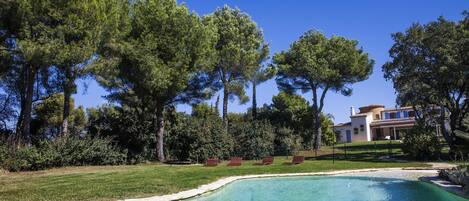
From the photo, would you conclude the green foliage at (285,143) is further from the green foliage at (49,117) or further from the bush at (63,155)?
the green foliage at (49,117)

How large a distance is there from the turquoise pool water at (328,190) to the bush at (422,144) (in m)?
9.74

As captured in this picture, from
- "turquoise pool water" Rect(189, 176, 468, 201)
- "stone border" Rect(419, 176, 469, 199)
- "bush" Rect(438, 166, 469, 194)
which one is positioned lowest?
"turquoise pool water" Rect(189, 176, 468, 201)

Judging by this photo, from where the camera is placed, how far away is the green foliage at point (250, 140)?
108ft

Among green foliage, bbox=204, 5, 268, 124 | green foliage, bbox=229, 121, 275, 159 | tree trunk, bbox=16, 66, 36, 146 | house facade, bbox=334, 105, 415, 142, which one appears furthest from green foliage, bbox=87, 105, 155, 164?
house facade, bbox=334, 105, 415, 142

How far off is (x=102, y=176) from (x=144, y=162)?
9.80m

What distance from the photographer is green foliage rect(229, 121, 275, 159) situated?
108 feet

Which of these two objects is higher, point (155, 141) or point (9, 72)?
point (9, 72)

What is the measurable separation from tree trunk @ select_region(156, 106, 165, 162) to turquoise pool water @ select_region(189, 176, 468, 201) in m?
10.4

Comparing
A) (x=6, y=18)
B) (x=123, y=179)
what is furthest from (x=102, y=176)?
(x=6, y=18)

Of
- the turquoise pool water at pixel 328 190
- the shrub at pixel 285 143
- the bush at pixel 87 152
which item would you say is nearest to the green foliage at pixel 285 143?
the shrub at pixel 285 143

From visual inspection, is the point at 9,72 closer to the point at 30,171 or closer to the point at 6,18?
the point at 6,18

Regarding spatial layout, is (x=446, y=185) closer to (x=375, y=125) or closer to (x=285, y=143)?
(x=285, y=143)

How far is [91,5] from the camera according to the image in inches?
930

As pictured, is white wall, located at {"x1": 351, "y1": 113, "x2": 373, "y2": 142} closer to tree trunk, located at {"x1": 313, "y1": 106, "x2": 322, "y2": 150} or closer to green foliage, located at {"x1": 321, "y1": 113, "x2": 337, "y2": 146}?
green foliage, located at {"x1": 321, "y1": 113, "x2": 337, "y2": 146}
